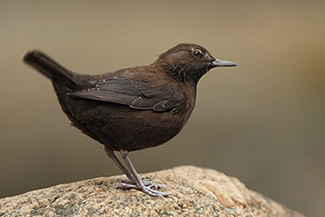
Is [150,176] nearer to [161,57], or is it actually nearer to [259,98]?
[161,57]

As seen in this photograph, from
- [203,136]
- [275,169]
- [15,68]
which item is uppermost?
[15,68]

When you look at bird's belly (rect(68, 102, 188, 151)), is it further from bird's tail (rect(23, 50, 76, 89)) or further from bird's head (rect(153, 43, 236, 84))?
bird's head (rect(153, 43, 236, 84))

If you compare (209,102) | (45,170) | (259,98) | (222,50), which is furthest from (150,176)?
(222,50)

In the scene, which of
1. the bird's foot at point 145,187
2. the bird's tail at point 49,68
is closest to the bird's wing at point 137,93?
the bird's tail at point 49,68

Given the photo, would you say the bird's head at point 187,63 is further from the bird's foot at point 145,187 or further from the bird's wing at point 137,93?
the bird's foot at point 145,187

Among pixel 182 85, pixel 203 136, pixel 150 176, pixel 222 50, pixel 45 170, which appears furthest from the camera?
pixel 222 50

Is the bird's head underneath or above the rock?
above

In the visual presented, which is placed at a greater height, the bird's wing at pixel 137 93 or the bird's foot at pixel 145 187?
the bird's wing at pixel 137 93

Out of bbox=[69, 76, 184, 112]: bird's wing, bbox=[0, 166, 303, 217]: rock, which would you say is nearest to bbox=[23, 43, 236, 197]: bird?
bbox=[69, 76, 184, 112]: bird's wing
